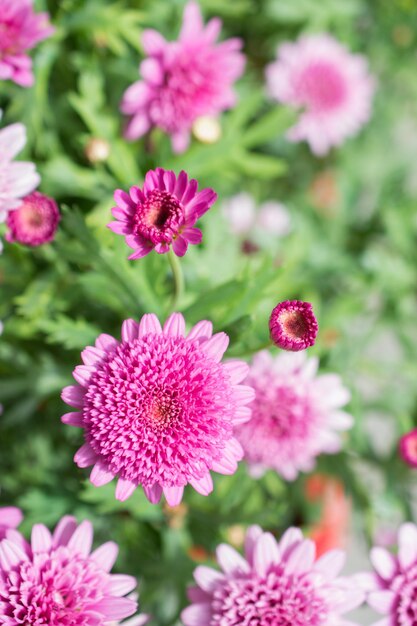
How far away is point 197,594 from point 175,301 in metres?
0.27

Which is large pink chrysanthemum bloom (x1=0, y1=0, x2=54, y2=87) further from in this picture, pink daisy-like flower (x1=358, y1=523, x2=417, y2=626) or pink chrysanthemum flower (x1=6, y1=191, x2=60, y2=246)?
pink daisy-like flower (x1=358, y1=523, x2=417, y2=626)

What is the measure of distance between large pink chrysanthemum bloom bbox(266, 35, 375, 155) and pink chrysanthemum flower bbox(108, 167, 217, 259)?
58 centimetres

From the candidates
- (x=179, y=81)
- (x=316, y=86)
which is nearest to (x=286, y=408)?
(x=179, y=81)

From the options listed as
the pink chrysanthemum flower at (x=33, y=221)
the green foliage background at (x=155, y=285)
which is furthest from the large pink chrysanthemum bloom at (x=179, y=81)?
the pink chrysanthemum flower at (x=33, y=221)

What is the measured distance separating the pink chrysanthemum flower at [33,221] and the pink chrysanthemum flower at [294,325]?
0.26 metres

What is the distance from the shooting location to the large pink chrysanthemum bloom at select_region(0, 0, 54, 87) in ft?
2.24

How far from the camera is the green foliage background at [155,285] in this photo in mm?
694

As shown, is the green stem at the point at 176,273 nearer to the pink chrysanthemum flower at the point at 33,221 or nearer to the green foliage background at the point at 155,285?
the green foliage background at the point at 155,285

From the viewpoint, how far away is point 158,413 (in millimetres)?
524

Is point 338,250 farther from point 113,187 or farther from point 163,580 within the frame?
point 163,580

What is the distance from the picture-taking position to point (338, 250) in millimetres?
1112

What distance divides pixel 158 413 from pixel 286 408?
10.1 inches

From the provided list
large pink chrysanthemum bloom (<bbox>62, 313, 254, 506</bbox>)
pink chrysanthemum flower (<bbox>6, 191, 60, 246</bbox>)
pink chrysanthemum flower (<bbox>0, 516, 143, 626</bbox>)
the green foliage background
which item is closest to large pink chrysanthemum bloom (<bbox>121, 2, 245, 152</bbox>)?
the green foliage background

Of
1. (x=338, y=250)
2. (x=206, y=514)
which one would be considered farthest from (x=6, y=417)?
(x=338, y=250)
